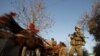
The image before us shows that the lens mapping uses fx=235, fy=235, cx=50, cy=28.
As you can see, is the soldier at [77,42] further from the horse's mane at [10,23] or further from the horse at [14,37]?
the horse's mane at [10,23]

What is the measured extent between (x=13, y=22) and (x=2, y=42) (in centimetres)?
60

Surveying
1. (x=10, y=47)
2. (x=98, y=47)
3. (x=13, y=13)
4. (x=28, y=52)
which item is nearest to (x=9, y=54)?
(x=10, y=47)

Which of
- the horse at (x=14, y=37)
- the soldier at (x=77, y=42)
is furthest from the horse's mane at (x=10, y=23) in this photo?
the soldier at (x=77, y=42)

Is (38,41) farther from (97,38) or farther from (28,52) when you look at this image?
(97,38)

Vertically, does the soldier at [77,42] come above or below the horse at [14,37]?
above

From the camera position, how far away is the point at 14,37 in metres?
5.86

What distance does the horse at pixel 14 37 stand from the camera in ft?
18.7

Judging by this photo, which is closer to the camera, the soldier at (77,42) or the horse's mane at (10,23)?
the horse's mane at (10,23)

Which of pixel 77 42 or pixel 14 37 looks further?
pixel 77 42

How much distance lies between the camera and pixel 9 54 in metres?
5.87

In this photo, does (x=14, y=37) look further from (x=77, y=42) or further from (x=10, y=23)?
(x=77, y=42)

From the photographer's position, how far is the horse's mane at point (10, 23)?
18.6ft

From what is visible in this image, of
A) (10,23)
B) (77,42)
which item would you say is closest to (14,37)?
(10,23)

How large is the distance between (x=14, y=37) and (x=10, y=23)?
0.37 metres
